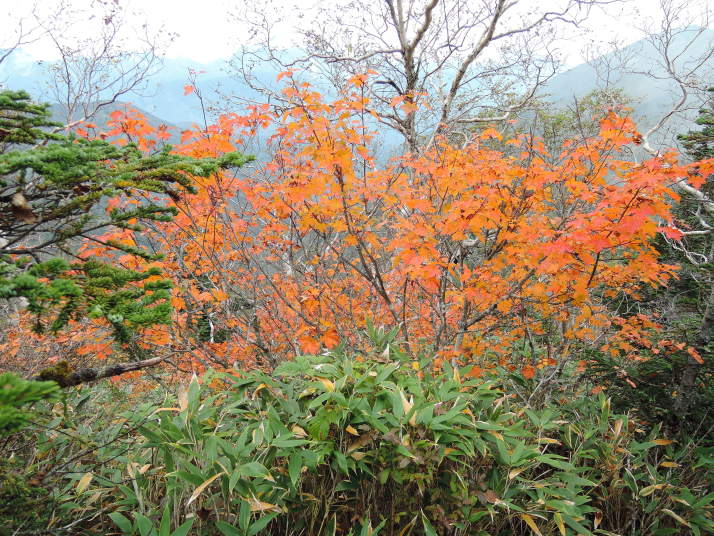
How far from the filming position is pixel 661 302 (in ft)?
27.6

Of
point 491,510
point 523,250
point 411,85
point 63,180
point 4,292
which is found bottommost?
point 491,510

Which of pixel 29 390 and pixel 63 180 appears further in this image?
pixel 63 180

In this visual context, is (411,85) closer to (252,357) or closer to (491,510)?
(252,357)

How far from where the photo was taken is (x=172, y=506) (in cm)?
229

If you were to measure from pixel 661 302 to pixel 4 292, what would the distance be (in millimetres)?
10308

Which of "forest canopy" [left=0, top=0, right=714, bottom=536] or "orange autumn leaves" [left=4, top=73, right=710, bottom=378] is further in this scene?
"orange autumn leaves" [left=4, top=73, right=710, bottom=378]

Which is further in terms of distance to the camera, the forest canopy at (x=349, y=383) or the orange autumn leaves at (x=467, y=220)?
the orange autumn leaves at (x=467, y=220)

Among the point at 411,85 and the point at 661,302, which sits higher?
the point at 411,85

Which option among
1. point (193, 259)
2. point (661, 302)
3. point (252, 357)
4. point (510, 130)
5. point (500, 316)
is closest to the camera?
point (500, 316)

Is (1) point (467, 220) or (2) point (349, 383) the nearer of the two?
(2) point (349, 383)

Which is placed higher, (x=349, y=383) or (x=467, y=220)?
(x=467, y=220)

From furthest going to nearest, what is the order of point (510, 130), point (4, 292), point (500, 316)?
point (510, 130), point (500, 316), point (4, 292)

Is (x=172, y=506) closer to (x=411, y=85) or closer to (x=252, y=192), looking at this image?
(x=252, y=192)

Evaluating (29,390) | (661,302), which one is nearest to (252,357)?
(29,390)
